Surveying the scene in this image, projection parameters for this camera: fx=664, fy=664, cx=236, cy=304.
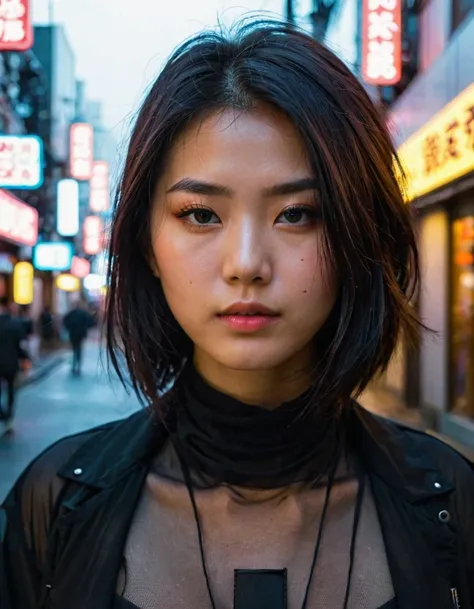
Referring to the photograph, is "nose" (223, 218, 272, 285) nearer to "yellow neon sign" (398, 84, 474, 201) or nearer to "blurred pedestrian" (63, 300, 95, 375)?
"yellow neon sign" (398, 84, 474, 201)

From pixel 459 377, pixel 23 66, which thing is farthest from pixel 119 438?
pixel 23 66

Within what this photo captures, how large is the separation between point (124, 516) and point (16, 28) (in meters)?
9.10

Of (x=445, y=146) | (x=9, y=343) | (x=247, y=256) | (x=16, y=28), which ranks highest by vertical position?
(x=16, y=28)

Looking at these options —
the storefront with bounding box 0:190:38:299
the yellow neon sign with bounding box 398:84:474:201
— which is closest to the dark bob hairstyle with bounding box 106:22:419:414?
the yellow neon sign with bounding box 398:84:474:201

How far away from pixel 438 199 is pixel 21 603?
24.6 ft

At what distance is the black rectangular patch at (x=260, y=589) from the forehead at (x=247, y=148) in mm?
657

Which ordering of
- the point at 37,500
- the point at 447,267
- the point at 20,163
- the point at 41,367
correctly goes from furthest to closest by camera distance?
1. the point at 41,367
2. the point at 20,163
3. the point at 447,267
4. the point at 37,500

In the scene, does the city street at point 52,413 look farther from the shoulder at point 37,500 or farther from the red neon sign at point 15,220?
the shoulder at point 37,500

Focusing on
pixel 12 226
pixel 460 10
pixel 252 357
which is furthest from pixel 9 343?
pixel 252 357

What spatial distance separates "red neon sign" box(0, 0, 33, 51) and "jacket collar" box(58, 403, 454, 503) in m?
8.76

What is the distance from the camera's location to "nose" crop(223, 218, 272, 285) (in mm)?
1024

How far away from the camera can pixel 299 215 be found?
108 centimetres

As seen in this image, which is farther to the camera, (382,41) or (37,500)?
(382,41)

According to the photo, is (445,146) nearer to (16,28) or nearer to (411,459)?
(16,28)
